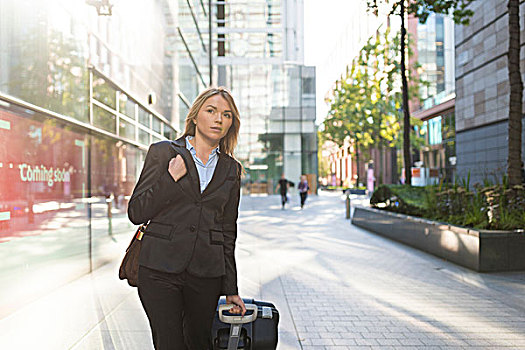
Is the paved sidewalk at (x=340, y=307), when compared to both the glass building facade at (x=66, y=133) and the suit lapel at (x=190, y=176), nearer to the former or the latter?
the glass building facade at (x=66, y=133)

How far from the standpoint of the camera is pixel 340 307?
5.56m

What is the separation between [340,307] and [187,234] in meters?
3.65

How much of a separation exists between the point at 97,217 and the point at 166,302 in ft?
22.2

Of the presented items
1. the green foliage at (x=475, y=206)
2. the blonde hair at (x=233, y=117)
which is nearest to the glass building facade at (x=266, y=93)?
the green foliage at (x=475, y=206)

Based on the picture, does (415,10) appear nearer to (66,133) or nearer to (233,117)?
(66,133)

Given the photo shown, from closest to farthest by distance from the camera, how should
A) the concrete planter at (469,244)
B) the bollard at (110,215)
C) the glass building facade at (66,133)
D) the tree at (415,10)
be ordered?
the glass building facade at (66,133), the concrete planter at (469,244), the bollard at (110,215), the tree at (415,10)

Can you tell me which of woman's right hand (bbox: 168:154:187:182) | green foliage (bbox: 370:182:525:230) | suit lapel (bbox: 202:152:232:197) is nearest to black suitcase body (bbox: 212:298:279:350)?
suit lapel (bbox: 202:152:232:197)

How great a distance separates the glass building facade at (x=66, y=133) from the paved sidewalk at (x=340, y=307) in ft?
1.67

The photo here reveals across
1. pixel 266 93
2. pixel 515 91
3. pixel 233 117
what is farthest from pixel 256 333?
pixel 266 93

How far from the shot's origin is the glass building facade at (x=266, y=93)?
134 ft

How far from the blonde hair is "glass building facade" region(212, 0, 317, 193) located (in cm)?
3811

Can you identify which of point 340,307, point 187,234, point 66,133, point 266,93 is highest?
point 266,93

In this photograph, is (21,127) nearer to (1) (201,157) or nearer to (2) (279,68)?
(1) (201,157)

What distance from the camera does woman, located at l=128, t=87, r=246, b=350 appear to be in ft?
7.55
